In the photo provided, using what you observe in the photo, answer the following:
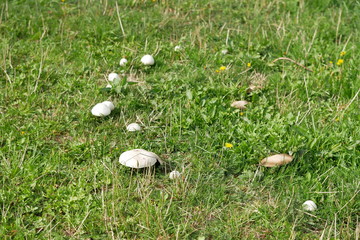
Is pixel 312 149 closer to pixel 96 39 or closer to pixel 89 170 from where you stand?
pixel 89 170

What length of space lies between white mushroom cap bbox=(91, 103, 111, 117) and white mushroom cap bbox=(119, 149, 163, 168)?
63 centimetres

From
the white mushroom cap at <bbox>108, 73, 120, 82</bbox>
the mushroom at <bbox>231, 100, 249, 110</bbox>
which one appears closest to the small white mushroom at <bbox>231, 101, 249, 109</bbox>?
the mushroom at <bbox>231, 100, 249, 110</bbox>

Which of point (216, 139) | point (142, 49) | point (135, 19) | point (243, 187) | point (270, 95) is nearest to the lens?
point (243, 187)

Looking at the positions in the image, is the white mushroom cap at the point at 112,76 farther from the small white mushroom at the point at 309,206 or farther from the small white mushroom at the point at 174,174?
the small white mushroom at the point at 309,206

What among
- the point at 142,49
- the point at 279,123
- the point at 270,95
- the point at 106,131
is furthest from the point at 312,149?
the point at 142,49

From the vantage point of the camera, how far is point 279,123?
384 centimetres

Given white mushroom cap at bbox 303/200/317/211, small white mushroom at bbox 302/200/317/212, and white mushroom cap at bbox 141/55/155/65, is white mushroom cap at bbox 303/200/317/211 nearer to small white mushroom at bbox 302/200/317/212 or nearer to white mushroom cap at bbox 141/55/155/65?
small white mushroom at bbox 302/200/317/212

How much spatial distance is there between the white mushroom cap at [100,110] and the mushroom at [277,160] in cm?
139

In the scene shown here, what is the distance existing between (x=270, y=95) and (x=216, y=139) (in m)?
0.95

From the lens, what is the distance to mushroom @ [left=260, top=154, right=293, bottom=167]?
3432 mm

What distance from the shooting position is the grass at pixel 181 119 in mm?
3096

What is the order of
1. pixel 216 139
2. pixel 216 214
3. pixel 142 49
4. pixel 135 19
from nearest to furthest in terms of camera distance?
pixel 216 214
pixel 216 139
pixel 142 49
pixel 135 19

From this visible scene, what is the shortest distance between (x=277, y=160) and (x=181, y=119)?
94 cm

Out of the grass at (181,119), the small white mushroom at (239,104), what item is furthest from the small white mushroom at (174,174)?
the small white mushroom at (239,104)
